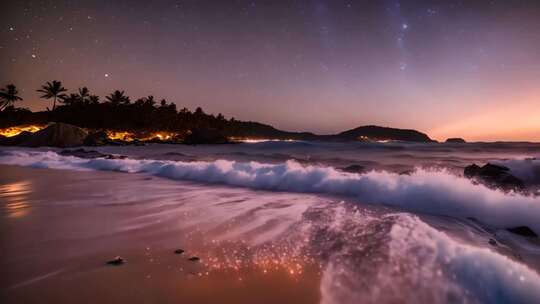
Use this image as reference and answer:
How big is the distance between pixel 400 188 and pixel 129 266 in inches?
194

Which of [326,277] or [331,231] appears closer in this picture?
[326,277]

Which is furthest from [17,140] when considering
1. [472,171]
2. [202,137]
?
[472,171]

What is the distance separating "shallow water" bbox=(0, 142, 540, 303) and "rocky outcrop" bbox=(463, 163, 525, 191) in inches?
94.7

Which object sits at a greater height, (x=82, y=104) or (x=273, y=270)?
(x=82, y=104)

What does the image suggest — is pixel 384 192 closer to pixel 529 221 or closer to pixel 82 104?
pixel 529 221

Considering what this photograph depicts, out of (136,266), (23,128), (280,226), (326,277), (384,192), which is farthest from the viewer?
(23,128)

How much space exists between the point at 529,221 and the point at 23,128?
7925cm

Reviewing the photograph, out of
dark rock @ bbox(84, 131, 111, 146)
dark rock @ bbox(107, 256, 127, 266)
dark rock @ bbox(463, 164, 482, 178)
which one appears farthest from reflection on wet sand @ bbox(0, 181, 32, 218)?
dark rock @ bbox(84, 131, 111, 146)

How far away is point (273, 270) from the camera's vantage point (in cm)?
242

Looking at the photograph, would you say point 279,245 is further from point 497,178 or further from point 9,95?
point 9,95

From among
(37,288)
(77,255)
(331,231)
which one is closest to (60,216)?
(77,255)

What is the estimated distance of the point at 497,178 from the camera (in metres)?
7.41

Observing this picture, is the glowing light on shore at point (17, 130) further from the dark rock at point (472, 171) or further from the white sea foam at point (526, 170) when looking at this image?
the white sea foam at point (526, 170)

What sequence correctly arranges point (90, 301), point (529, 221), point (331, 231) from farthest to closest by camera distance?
1. point (529, 221)
2. point (331, 231)
3. point (90, 301)
